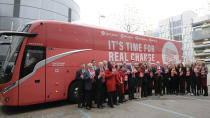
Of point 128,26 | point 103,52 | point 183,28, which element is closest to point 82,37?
point 103,52

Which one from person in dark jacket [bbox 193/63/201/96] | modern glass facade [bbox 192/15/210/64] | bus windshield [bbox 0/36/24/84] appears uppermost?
modern glass facade [bbox 192/15/210/64]

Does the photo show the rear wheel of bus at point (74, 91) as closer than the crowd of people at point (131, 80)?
No

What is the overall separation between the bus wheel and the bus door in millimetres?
1113

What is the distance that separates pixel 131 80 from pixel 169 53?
203 inches

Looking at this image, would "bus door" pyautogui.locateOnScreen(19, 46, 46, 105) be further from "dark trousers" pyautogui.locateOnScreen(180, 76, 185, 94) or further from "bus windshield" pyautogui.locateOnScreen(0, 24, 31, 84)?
"dark trousers" pyautogui.locateOnScreen(180, 76, 185, 94)

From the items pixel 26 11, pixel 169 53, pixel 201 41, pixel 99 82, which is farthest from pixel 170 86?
pixel 201 41

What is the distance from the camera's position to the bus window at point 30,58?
5.24 m

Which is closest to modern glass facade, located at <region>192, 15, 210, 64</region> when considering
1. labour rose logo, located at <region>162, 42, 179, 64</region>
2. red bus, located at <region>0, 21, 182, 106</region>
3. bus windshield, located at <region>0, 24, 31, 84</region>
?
labour rose logo, located at <region>162, 42, 179, 64</region>

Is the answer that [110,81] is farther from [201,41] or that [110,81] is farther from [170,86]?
[201,41]

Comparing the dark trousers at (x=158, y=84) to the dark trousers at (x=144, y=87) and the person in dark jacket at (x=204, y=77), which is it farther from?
the person in dark jacket at (x=204, y=77)

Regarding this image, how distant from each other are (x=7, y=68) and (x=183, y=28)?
87.5 m

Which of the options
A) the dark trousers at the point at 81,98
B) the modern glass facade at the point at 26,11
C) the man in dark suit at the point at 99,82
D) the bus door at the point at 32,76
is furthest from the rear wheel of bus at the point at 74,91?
Answer: the modern glass facade at the point at 26,11

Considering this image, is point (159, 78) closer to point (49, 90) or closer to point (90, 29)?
point (90, 29)

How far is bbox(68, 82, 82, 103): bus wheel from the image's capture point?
6.23m
